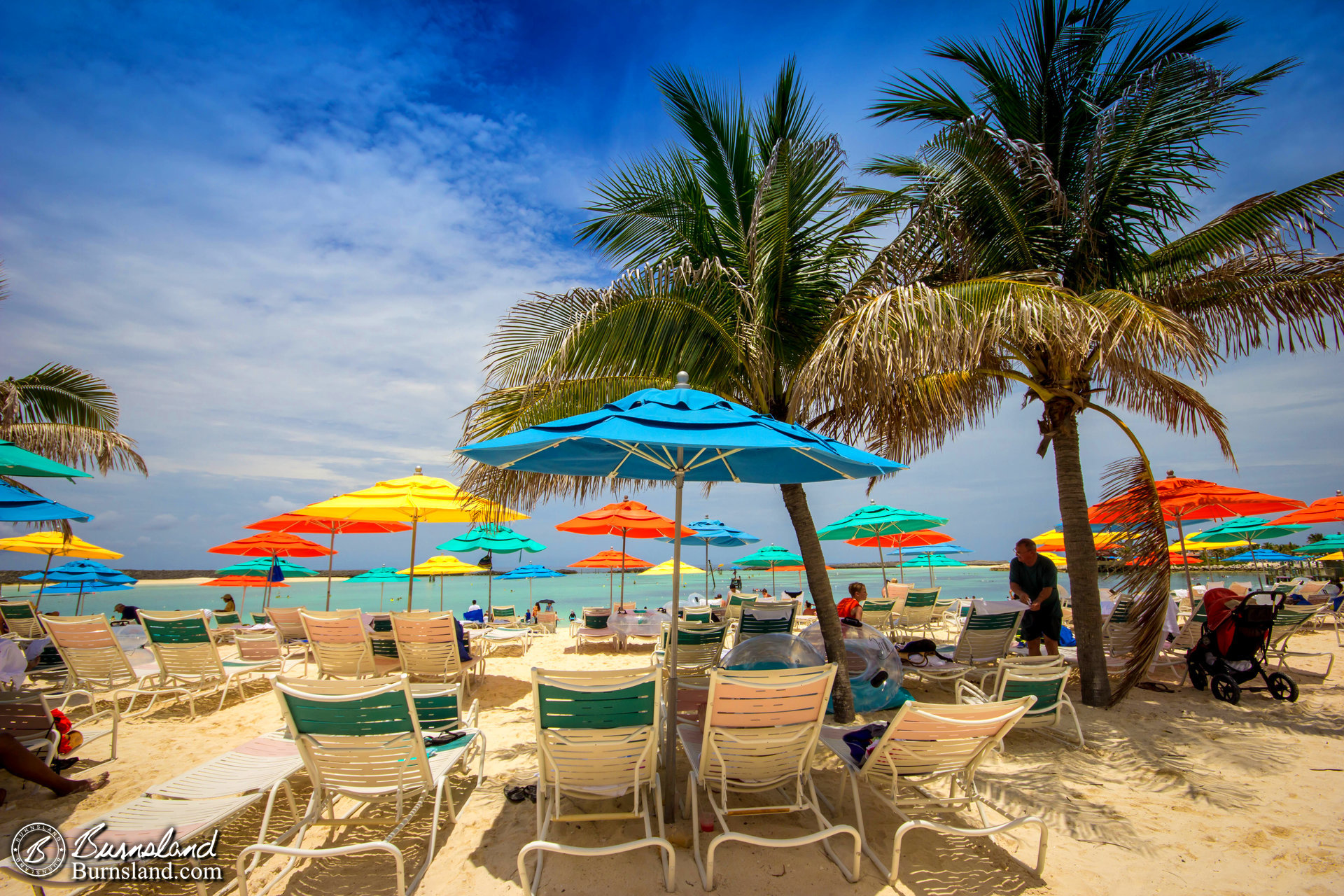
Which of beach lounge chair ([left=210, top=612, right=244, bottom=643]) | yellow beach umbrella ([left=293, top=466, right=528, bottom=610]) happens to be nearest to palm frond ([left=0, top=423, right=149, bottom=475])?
beach lounge chair ([left=210, top=612, right=244, bottom=643])

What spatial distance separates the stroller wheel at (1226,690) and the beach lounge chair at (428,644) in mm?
8143

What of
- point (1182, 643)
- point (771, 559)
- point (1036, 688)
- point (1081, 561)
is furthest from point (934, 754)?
point (771, 559)

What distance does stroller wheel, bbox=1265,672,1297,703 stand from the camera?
604 cm

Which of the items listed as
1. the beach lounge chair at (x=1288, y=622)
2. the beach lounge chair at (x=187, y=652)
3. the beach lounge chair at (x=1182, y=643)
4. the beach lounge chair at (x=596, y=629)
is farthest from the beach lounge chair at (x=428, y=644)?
the beach lounge chair at (x=1288, y=622)

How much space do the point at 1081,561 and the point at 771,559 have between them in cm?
920

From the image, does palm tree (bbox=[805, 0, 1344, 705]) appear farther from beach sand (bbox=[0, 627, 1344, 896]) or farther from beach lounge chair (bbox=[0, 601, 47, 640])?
beach lounge chair (bbox=[0, 601, 47, 640])

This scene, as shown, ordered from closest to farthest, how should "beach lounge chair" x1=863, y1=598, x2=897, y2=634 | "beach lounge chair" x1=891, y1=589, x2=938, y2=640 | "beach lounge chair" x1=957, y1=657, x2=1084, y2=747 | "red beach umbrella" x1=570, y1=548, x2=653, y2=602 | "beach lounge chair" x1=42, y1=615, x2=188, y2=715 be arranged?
"beach lounge chair" x1=957, y1=657, x2=1084, y2=747 < "beach lounge chair" x1=42, y1=615, x2=188, y2=715 < "beach lounge chair" x1=863, y1=598, x2=897, y2=634 < "beach lounge chair" x1=891, y1=589, x2=938, y2=640 < "red beach umbrella" x1=570, y1=548, x2=653, y2=602

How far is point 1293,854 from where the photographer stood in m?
3.10

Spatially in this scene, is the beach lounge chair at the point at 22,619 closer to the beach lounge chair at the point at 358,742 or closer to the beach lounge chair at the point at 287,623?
the beach lounge chair at the point at 287,623

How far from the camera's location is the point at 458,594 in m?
41.2

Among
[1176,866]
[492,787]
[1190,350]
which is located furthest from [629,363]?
[1176,866]

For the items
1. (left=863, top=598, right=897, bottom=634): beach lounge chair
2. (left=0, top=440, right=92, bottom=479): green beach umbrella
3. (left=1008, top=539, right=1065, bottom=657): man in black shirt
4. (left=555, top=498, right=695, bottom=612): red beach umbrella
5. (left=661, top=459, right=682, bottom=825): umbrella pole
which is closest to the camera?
(left=661, top=459, right=682, bottom=825): umbrella pole

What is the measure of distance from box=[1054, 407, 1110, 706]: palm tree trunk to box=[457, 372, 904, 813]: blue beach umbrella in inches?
127

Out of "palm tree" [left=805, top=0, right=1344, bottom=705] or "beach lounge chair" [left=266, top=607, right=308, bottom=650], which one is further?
"beach lounge chair" [left=266, top=607, right=308, bottom=650]
